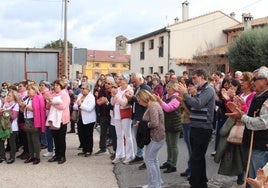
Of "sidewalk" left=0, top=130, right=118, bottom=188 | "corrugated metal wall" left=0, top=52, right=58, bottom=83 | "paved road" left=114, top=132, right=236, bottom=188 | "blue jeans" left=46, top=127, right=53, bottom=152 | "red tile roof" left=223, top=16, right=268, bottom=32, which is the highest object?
"red tile roof" left=223, top=16, right=268, bottom=32

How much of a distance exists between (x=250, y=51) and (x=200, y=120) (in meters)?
17.1

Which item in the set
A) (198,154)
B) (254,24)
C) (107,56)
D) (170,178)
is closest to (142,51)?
(254,24)

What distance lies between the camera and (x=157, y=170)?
6184 millimetres

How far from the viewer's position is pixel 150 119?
6191 millimetres

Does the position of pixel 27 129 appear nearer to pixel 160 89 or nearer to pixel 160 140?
pixel 160 140

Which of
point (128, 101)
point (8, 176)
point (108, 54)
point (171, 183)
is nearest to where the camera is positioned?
point (171, 183)

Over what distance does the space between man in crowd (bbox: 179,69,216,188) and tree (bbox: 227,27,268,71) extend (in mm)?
16245

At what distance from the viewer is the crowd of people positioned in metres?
5.75

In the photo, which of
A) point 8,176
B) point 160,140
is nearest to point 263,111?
point 160,140

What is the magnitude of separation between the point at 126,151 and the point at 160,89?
384 cm

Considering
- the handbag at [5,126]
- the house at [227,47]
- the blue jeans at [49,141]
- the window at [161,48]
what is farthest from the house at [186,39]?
the handbag at [5,126]

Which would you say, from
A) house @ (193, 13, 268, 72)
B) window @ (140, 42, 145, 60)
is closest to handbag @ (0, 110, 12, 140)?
house @ (193, 13, 268, 72)

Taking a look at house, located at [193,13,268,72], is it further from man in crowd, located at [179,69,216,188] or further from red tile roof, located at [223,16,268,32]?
man in crowd, located at [179,69,216,188]

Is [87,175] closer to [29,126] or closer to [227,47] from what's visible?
[29,126]
